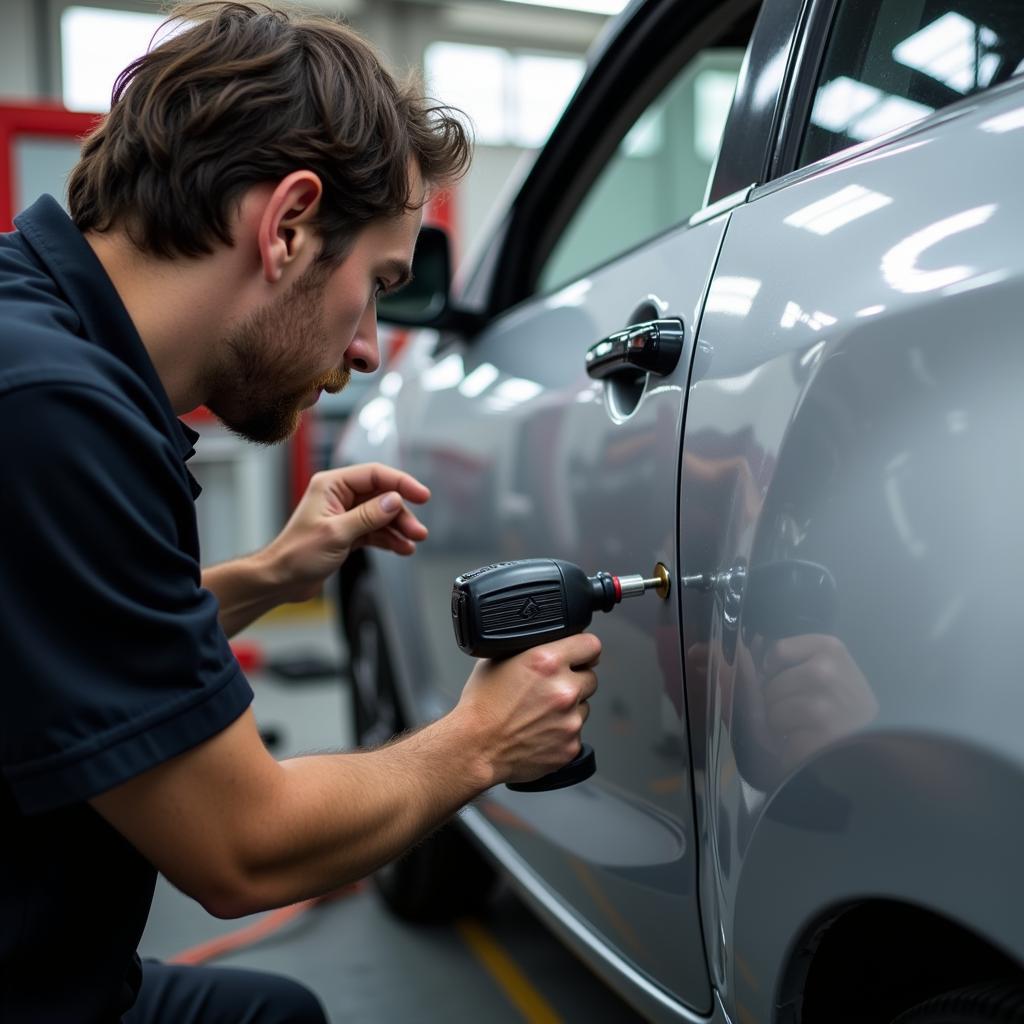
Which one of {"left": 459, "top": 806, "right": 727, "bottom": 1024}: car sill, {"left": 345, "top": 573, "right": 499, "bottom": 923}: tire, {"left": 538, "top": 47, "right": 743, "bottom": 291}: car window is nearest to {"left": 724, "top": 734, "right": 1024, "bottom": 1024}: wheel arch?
{"left": 459, "top": 806, "right": 727, "bottom": 1024}: car sill

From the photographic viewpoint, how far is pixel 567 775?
1064 mm

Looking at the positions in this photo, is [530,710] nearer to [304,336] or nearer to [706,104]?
[304,336]

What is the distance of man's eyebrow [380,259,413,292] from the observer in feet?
3.63

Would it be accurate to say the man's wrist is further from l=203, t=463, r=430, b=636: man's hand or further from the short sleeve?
l=203, t=463, r=430, b=636: man's hand

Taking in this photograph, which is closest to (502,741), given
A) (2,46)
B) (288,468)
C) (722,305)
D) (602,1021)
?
(722,305)

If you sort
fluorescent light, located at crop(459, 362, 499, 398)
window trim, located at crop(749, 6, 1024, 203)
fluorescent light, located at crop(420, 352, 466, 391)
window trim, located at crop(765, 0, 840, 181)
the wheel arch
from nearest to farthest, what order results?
the wheel arch → window trim, located at crop(749, 6, 1024, 203) → window trim, located at crop(765, 0, 840, 181) → fluorescent light, located at crop(459, 362, 499, 398) → fluorescent light, located at crop(420, 352, 466, 391)

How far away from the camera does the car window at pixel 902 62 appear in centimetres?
92

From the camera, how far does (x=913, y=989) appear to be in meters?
0.89

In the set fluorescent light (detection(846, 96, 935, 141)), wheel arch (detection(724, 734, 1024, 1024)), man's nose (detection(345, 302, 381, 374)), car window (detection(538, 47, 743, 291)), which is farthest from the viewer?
car window (detection(538, 47, 743, 291))

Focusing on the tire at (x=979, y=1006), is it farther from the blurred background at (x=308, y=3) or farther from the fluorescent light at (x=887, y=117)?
the blurred background at (x=308, y=3)

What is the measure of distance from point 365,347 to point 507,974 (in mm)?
1386

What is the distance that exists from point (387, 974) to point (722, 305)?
5.13ft

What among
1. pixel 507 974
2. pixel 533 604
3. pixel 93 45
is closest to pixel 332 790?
pixel 533 604

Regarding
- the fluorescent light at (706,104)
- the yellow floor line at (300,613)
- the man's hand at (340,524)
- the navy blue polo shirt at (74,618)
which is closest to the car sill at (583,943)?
the man's hand at (340,524)
